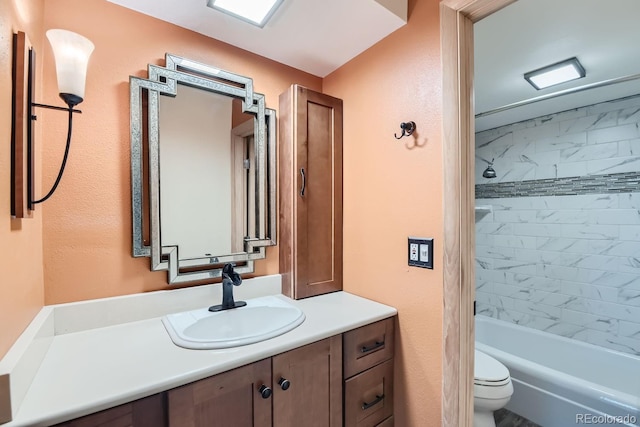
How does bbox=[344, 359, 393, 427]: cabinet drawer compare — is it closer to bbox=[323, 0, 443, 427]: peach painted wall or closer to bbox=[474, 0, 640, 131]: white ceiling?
bbox=[323, 0, 443, 427]: peach painted wall

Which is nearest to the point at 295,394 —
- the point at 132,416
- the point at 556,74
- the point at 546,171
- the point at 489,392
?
the point at 132,416

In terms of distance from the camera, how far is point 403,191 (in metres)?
1.31

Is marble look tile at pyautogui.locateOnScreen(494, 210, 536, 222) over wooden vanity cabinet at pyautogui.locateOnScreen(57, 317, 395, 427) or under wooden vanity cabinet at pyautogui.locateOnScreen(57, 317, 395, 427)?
over

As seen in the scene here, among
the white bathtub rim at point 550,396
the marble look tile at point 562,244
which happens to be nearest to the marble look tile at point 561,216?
the marble look tile at point 562,244

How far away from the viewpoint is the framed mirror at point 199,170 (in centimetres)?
119

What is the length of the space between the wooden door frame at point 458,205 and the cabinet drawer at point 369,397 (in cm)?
28

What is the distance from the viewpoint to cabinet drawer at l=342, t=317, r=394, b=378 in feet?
3.82

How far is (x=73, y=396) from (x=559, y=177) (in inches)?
128

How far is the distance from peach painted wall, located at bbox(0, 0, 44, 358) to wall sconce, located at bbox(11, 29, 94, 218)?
0.02m

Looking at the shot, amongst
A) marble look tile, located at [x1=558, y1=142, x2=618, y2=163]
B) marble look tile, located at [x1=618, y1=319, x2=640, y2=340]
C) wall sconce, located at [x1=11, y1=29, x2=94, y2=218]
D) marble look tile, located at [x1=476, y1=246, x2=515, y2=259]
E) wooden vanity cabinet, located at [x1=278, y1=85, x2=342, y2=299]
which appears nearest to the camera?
wall sconce, located at [x1=11, y1=29, x2=94, y2=218]

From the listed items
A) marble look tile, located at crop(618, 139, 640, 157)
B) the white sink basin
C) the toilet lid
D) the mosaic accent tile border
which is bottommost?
the toilet lid

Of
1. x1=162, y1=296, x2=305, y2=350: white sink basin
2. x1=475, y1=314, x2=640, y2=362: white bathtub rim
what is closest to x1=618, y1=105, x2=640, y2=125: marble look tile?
x1=475, y1=314, x2=640, y2=362: white bathtub rim

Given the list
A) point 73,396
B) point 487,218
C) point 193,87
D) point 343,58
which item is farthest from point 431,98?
point 487,218

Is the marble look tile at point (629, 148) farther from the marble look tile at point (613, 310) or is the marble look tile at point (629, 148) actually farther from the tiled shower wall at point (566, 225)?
the marble look tile at point (613, 310)
